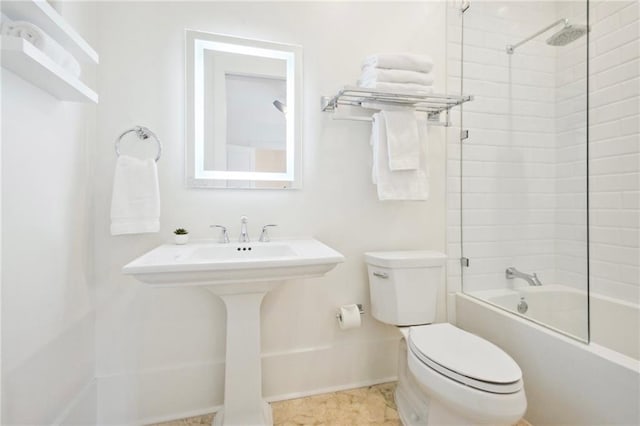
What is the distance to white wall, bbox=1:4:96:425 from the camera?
2.84 ft

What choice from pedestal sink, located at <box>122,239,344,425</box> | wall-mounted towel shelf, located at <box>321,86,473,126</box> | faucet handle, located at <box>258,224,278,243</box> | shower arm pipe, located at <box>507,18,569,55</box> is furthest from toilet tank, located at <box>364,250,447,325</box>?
shower arm pipe, located at <box>507,18,569,55</box>

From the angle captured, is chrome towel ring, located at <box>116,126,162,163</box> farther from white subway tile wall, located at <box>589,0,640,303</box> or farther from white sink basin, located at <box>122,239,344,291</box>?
white subway tile wall, located at <box>589,0,640,303</box>

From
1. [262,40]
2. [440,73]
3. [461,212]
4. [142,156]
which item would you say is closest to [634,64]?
[440,73]

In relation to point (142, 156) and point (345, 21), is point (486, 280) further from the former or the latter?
point (142, 156)

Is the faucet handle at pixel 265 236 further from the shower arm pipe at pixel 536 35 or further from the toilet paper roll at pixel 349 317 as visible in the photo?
the shower arm pipe at pixel 536 35

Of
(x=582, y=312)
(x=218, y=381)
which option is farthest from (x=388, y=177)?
(x=218, y=381)

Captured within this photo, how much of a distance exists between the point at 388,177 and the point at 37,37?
140 centimetres

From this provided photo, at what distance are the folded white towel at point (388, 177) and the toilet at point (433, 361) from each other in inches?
12.8

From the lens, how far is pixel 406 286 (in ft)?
4.95

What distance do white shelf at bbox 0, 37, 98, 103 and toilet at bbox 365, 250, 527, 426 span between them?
1409mm

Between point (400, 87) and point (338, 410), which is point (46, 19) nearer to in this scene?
point (400, 87)

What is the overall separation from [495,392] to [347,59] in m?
1.65

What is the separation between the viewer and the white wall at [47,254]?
87 cm

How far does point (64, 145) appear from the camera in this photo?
1.13 meters
